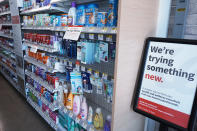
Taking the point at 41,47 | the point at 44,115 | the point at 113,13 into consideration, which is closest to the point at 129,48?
the point at 113,13

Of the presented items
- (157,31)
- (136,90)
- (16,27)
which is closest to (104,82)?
(136,90)

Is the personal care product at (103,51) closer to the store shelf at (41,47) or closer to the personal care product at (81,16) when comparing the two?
the personal care product at (81,16)

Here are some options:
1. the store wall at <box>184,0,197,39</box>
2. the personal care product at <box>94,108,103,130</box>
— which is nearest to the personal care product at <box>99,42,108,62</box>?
the personal care product at <box>94,108,103,130</box>

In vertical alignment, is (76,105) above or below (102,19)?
below

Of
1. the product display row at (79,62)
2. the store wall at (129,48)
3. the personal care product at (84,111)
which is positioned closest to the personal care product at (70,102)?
the product display row at (79,62)

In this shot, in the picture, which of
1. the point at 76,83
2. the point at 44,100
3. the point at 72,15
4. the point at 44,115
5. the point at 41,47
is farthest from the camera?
the point at 44,115

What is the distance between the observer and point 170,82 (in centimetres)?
112

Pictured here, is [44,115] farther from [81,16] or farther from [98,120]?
[81,16]

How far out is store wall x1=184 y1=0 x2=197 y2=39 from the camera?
1265mm

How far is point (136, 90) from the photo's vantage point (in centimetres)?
131

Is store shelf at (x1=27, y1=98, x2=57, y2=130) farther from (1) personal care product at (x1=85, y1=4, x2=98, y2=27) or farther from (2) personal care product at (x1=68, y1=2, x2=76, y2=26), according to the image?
(1) personal care product at (x1=85, y1=4, x2=98, y2=27)

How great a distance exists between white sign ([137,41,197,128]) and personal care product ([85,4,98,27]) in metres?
0.60

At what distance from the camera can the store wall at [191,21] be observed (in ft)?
4.15

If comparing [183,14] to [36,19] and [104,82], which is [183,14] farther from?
[36,19]
